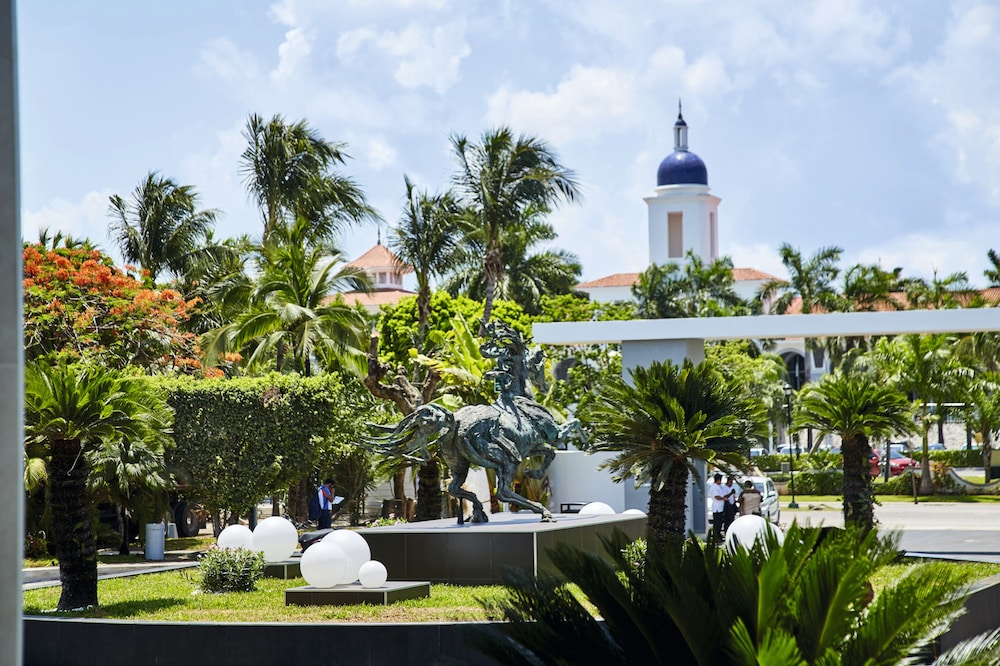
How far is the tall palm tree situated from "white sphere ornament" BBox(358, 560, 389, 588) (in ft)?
71.7

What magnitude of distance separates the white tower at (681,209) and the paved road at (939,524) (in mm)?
47212

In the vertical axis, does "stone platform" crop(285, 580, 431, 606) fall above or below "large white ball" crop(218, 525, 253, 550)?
below

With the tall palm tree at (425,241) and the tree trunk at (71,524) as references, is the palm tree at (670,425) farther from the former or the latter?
the tall palm tree at (425,241)

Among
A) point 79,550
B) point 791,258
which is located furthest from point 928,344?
point 79,550

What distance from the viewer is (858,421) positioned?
20.4 meters

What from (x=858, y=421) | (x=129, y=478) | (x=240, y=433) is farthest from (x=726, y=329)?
(x=129, y=478)

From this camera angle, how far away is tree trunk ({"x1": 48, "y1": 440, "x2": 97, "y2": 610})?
50.6ft

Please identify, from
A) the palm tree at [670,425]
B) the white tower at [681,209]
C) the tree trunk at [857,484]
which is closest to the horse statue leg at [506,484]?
the palm tree at [670,425]

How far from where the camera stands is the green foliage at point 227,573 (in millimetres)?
17109

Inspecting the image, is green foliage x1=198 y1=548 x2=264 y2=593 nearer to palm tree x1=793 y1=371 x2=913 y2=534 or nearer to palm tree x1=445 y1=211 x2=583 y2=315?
palm tree x1=793 y1=371 x2=913 y2=534

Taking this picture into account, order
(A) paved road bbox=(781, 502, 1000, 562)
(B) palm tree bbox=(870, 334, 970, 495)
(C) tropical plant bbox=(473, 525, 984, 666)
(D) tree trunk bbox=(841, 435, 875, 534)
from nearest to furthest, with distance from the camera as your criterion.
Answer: (C) tropical plant bbox=(473, 525, 984, 666) < (D) tree trunk bbox=(841, 435, 875, 534) < (A) paved road bbox=(781, 502, 1000, 562) < (B) palm tree bbox=(870, 334, 970, 495)

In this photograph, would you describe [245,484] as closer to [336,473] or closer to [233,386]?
[233,386]

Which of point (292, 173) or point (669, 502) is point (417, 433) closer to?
point (669, 502)

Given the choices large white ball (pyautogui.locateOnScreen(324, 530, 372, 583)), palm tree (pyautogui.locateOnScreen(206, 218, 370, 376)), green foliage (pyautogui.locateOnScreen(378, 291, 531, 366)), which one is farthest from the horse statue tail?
green foliage (pyautogui.locateOnScreen(378, 291, 531, 366))
